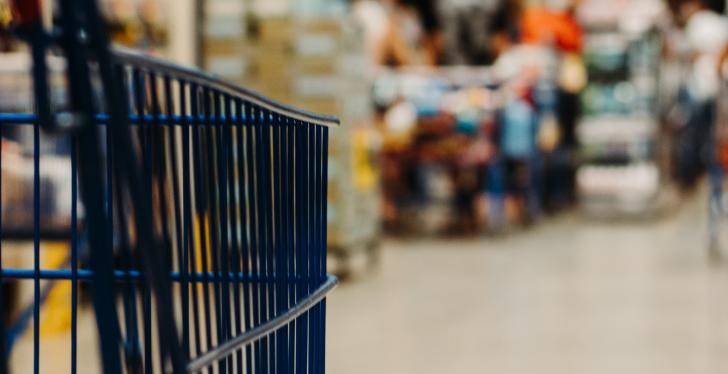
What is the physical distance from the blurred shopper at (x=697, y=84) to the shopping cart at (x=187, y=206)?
13.4 m

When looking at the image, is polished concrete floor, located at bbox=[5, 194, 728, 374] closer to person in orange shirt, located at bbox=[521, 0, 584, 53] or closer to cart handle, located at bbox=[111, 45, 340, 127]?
cart handle, located at bbox=[111, 45, 340, 127]

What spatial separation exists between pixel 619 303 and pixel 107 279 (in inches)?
203

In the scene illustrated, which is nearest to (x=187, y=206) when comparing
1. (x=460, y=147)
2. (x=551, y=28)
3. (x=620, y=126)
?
(x=460, y=147)

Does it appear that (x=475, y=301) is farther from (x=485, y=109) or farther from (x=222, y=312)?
(x=222, y=312)

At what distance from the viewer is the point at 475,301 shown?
19.8ft

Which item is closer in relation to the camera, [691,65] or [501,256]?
[501,256]

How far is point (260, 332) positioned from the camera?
162 cm

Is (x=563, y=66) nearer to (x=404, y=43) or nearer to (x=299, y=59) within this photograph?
(x=404, y=43)

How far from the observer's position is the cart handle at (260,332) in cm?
143

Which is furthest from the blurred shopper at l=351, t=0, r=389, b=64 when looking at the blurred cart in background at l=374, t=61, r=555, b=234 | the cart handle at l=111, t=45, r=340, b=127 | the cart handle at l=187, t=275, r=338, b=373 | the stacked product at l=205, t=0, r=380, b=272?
the cart handle at l=111, t=45, r=340, b=127

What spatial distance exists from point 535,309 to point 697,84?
11666 millimetres

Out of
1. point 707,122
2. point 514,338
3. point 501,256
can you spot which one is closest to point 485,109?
point 501,256

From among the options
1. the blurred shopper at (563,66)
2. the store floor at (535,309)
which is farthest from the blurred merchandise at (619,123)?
the store floor at (535,309)

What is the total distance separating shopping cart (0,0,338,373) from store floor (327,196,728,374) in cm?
243
